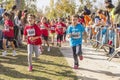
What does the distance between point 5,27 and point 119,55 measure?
4.75 meters

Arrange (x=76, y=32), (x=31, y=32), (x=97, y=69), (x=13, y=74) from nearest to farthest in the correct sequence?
(x=13, y=74)
(x=31, y=32)
(x=76, y=32)
(x=97, y=69)

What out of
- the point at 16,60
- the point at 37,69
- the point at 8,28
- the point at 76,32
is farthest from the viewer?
the point at 8,28

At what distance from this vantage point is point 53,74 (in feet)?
35.4

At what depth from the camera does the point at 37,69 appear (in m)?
11.6

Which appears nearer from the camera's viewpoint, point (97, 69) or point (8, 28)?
point (97, 69)

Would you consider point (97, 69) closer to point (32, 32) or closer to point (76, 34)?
point (76, 34)

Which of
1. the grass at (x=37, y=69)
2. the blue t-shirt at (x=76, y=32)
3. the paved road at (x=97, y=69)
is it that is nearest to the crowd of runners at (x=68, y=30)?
the blue t-shirt at (x=76, y=32)

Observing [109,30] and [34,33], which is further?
[109,30]

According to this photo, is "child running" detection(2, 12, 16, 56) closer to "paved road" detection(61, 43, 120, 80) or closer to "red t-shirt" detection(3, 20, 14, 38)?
"red t-shirt" detection(3, 20, 14, 38)

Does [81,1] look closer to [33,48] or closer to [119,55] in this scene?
[119,55]

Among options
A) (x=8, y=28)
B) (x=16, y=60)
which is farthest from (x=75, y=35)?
(x=8, y=28)

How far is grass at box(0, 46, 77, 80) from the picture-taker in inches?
407

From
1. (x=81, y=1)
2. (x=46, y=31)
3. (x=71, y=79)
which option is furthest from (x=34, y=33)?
(x=81, y=1)

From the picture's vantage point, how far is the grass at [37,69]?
33.9ft
